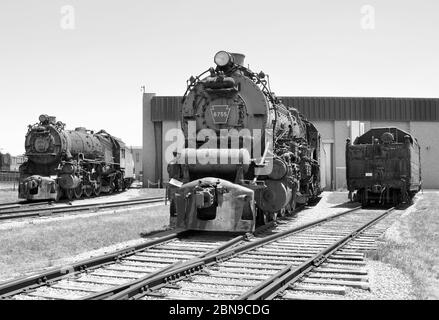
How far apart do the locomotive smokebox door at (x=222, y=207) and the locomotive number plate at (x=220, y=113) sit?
2.06m

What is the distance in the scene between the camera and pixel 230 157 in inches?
438

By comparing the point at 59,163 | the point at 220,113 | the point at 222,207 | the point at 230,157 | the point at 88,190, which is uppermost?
the point at 220,113

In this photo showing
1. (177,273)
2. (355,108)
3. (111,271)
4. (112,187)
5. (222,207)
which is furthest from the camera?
(355,108)

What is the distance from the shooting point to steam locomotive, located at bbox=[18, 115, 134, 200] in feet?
72.1

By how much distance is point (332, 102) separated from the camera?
39719 mm

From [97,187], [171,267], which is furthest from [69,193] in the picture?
[171,267]

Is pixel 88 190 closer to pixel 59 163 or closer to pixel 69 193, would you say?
pixel 69 193

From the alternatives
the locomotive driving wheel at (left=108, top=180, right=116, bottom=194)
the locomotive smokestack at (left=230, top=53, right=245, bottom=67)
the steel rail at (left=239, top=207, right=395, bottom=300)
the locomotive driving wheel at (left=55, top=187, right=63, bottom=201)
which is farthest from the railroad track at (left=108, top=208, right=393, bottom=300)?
the locomotive driving wheel at (left=108, top=180, right=116, bottom=194)

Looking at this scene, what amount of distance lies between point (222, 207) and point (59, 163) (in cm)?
1533

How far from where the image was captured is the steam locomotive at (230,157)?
1052 centimetres

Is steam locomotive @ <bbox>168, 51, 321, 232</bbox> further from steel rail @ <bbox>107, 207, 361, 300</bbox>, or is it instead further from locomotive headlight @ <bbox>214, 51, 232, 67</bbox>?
steel rail @ <bbox>107, 207, 361, 300</bbox>

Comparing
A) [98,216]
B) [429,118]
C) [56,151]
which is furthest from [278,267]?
[429,118]

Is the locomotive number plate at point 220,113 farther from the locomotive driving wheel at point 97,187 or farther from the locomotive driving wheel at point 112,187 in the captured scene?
the locomotive driving wheel at point 112,187

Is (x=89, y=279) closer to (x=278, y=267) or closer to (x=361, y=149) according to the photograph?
(x=278, y=267)
